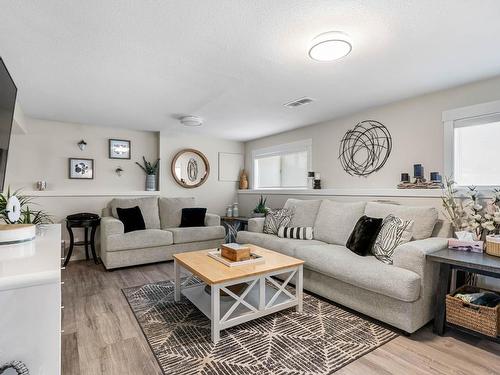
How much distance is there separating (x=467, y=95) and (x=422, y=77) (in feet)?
1.82

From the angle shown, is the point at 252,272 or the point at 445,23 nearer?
the point at 445,23

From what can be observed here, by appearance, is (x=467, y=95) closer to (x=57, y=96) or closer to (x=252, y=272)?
(x=252, y=272)

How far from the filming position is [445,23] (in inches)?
65.5

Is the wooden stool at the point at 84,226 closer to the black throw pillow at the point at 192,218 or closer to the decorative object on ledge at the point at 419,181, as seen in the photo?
the black throw pillow at the point at 192,218

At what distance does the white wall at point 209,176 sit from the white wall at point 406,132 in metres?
2.20

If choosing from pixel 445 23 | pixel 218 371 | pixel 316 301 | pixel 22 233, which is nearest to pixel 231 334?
pixel 218 371

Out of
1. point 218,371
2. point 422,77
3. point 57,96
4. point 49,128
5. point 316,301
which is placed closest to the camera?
point 218,371

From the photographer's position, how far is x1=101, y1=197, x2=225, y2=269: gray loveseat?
3.61 m

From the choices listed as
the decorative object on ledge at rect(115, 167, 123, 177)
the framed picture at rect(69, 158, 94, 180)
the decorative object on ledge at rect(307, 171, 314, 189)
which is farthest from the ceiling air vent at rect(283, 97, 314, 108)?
the framed picture at rect(69, 158, 94, 180)

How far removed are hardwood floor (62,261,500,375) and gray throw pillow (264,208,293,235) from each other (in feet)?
6.21

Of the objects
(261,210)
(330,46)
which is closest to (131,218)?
(261,210)

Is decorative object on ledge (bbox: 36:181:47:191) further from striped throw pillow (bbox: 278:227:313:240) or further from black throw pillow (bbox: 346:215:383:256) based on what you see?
black throw pillow (bbox: 346:215:383:256)

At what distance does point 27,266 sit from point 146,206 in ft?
11.5

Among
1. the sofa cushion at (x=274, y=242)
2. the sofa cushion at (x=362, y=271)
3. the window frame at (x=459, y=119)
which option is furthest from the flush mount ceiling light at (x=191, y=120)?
the window frame at (x=459, y=119)
